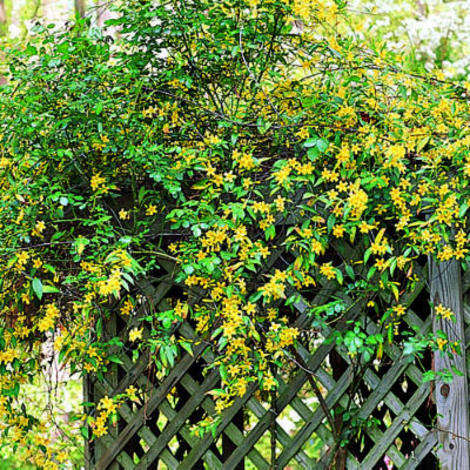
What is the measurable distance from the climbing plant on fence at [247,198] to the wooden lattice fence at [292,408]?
10 mm

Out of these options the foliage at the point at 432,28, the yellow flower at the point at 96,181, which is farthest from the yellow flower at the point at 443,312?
the foliage at the point at 432,28

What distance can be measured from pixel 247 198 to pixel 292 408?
78 cm

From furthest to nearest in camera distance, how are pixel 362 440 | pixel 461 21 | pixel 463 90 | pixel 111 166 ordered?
1. pixel 461 21
2. pixel 362 440
3. pixel 111 166
4. pixel 463 90

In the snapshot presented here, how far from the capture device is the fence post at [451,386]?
2023mm

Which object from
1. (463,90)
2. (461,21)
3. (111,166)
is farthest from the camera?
(461,21)

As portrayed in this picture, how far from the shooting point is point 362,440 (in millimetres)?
2350

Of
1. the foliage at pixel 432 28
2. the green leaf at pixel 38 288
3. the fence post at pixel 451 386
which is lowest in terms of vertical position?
the green leaf at pixel 38 288

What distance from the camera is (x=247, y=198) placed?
2.04 meters

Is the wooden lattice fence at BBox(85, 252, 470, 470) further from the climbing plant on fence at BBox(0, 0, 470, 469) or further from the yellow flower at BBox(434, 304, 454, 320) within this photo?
the yellow flower at BBox(434, 304, 454, 320)

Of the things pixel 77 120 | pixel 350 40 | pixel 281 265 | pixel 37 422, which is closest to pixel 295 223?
pixel 281 265

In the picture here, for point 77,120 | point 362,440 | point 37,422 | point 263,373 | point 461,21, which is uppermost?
point 461,21

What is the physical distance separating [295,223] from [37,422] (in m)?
1.20

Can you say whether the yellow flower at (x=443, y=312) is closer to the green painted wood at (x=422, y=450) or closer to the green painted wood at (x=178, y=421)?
the green painted wood at (x=422, y=450)

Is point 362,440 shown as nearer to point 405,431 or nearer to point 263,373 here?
point 405,431
